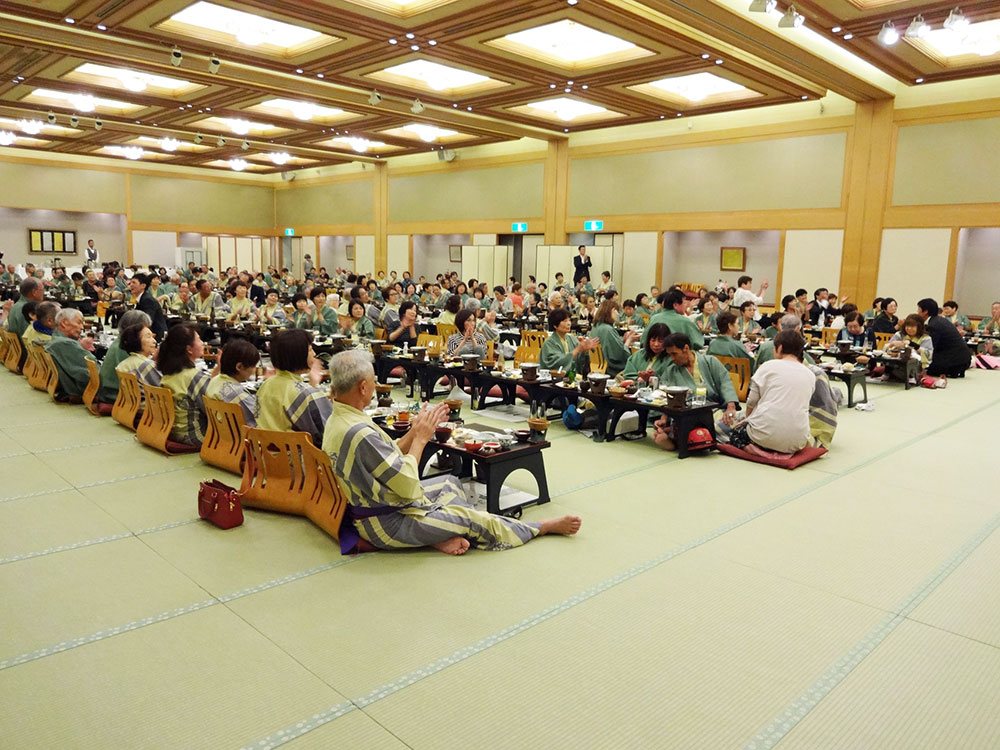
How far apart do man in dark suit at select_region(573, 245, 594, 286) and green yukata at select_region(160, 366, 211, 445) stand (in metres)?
12.2

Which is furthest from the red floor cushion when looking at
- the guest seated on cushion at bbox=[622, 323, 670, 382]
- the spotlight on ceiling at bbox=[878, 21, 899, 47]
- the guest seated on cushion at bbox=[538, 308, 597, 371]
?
the spotlight on ceiling at bbox=[878, 21, 899, 47]

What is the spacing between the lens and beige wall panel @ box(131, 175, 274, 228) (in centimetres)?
2404

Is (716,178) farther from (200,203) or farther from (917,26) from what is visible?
(200,203)

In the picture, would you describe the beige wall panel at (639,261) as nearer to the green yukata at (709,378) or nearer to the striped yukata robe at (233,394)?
the green yukata at (709,378)

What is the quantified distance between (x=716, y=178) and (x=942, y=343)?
6.37 meters

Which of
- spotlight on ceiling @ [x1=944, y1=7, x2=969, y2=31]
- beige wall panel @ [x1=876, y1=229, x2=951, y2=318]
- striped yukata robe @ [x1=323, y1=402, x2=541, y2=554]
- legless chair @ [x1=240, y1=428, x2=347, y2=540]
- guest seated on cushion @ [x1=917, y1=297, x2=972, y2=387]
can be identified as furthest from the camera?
beige wall panel @ [x1=876, y1=229, x2=951, y2=318]

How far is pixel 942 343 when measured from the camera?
1032cm

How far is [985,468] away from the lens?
228 inches

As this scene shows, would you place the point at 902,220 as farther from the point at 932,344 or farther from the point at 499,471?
the point at 499,471

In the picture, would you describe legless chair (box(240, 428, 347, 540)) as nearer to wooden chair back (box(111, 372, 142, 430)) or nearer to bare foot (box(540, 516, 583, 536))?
bare foot (box(540, 516, 583, 536))

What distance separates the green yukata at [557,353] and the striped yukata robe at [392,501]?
3.67 m

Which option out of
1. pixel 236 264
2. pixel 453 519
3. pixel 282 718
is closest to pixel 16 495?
pixel 453 519

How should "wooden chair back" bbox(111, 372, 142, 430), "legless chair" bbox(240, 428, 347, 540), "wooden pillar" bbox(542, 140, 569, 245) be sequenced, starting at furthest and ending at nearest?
"wooden pillar" bbox(542, 140, 569, 245), "wooden chair back" bbox(111, 372, 142, 430), "legless chair" bbox(240, 428, 347, 540)

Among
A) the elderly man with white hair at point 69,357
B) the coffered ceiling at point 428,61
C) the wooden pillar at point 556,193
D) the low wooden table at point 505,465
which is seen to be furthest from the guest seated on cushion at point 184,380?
the wooden pillar at point 556,193
